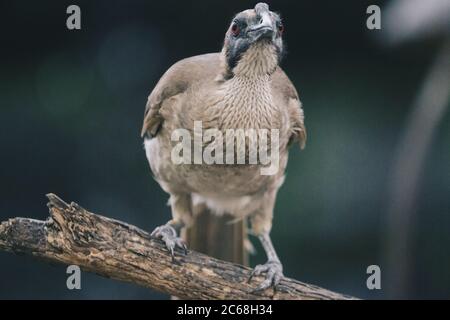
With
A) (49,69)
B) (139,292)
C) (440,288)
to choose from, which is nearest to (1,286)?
(139,292)

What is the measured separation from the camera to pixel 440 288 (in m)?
3.69

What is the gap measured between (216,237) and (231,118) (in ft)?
2.98

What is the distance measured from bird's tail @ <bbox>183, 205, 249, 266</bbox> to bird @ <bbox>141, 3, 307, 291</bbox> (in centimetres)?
3

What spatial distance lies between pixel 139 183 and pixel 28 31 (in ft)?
3.41

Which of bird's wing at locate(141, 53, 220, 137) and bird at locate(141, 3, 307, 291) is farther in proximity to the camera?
bird's wing at locate(141, 53, 220, 137)

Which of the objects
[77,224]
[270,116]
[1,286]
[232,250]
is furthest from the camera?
[1,286]

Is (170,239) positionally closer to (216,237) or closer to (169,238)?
(169,238)

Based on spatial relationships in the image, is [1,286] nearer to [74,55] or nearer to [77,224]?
[74,55]

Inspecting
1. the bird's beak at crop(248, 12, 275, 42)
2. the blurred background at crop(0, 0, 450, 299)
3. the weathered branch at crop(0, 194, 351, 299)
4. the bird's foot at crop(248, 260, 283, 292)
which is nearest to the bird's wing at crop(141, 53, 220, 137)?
the bird's beak at crop(248, 12, 275, 42)

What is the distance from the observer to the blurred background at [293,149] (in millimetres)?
3645

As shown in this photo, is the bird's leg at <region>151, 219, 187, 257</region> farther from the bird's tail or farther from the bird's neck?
the bird's neck

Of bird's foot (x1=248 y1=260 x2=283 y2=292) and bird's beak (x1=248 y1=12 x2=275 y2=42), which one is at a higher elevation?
bird's beak (x1=248 y1=12 x2=275 y2=42)

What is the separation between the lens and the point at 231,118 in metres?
2.46

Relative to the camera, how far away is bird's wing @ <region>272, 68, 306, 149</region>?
273 centimetres
